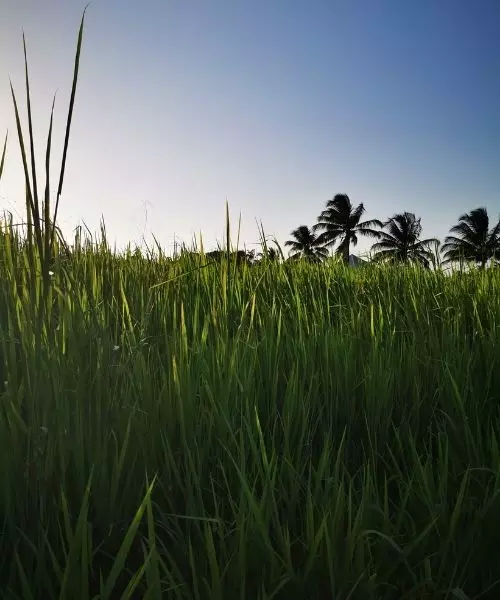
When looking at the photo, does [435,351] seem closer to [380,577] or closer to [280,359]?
[280,359]

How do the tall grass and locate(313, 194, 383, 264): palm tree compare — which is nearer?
the tall grass

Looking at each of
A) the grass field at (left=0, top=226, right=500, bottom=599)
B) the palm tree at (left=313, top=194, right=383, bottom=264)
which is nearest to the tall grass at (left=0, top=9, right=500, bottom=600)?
the grass field at (left=0, top=226, right=500, bottom=599)

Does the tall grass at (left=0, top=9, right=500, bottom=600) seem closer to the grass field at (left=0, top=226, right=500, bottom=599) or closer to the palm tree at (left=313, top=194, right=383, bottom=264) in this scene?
the grass field at (left=0, top=226, right=500, bottom=599)

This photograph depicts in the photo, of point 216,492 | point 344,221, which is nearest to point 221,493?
point 216,492

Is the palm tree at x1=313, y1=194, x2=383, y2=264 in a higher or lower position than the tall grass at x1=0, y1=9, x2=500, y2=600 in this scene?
higher

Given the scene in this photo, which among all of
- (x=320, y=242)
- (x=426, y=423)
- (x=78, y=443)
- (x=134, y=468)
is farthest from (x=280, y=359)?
(x=320, y=242)

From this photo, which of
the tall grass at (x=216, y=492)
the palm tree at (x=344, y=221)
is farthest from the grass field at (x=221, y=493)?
the palm tree at (x=344, y=221)

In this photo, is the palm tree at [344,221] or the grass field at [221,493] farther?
the palm tree at [344,221]

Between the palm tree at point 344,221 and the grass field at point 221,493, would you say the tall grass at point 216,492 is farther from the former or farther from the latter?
the palm tree at point 344,221

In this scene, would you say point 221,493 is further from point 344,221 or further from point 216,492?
point 344,221

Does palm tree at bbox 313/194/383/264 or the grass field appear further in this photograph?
palm tree at bbox 313/194/383/264

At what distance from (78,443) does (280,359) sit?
3.42 ft

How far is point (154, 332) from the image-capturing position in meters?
2.53

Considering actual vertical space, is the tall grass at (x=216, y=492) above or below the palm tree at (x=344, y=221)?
below
